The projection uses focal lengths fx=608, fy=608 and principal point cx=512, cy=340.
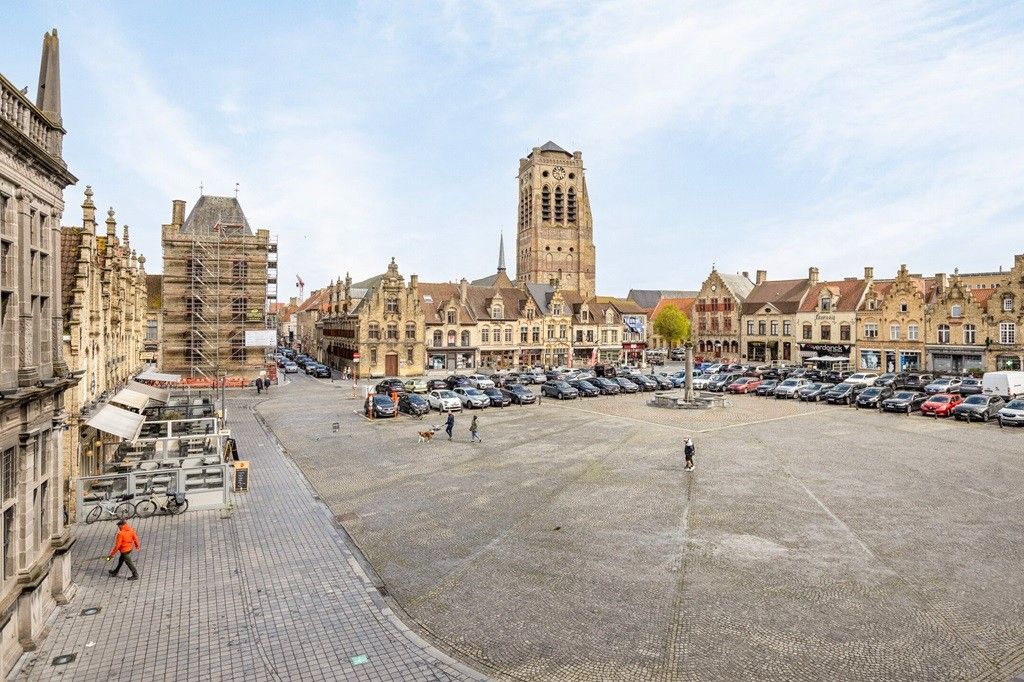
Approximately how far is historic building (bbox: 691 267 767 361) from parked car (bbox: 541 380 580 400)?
4136 cm

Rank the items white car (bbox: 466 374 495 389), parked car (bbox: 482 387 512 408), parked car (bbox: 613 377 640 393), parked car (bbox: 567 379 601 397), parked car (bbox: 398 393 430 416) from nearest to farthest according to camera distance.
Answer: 1. parked car (bbox: 398 393 430 416)
2. parked car (bbox: 482 387 512 408)
3. parked car (bbox: 567 379 601 397)
4. white car (bbox: 466 374 495 389)
5. parked car (bbox: 613 377 640 393)

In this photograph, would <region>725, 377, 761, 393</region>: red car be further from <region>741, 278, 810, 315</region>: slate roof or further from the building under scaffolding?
the building under scaffolding

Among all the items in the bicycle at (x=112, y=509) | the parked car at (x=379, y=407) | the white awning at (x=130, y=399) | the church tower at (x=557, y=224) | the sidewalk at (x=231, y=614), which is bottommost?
the sidewalk at (x=231, y=614)

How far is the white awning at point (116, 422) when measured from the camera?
1883 cm

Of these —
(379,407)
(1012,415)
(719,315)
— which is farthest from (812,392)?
(719,315)

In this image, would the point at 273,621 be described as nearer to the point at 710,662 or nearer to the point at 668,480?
the point at 710,662

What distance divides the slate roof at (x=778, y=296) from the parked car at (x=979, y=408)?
37.8 m

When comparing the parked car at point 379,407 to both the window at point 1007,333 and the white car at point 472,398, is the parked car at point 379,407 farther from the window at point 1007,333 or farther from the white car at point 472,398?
the window at point 1007,333

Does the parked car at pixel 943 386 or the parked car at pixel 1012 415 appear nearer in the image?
the parked car at pixel 1012 415

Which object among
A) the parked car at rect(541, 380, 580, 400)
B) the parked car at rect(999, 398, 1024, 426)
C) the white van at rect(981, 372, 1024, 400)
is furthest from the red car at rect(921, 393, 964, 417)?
the parked car at rect(541, 380, 580, 400)

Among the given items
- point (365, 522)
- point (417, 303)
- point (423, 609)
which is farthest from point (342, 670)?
point (417, 303)

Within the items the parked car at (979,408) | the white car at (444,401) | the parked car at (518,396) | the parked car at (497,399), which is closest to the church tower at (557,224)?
the parked car at (518,396)

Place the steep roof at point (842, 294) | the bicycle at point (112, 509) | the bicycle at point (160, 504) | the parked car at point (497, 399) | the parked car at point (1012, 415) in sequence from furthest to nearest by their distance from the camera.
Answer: the steep roof at point (842, 294), the parked car at point (497, 399), the parked car at point (1012, 415), the bicycle at point (160, 504), the bicycle at point (112, 509)

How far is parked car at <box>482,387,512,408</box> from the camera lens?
1614 inches
